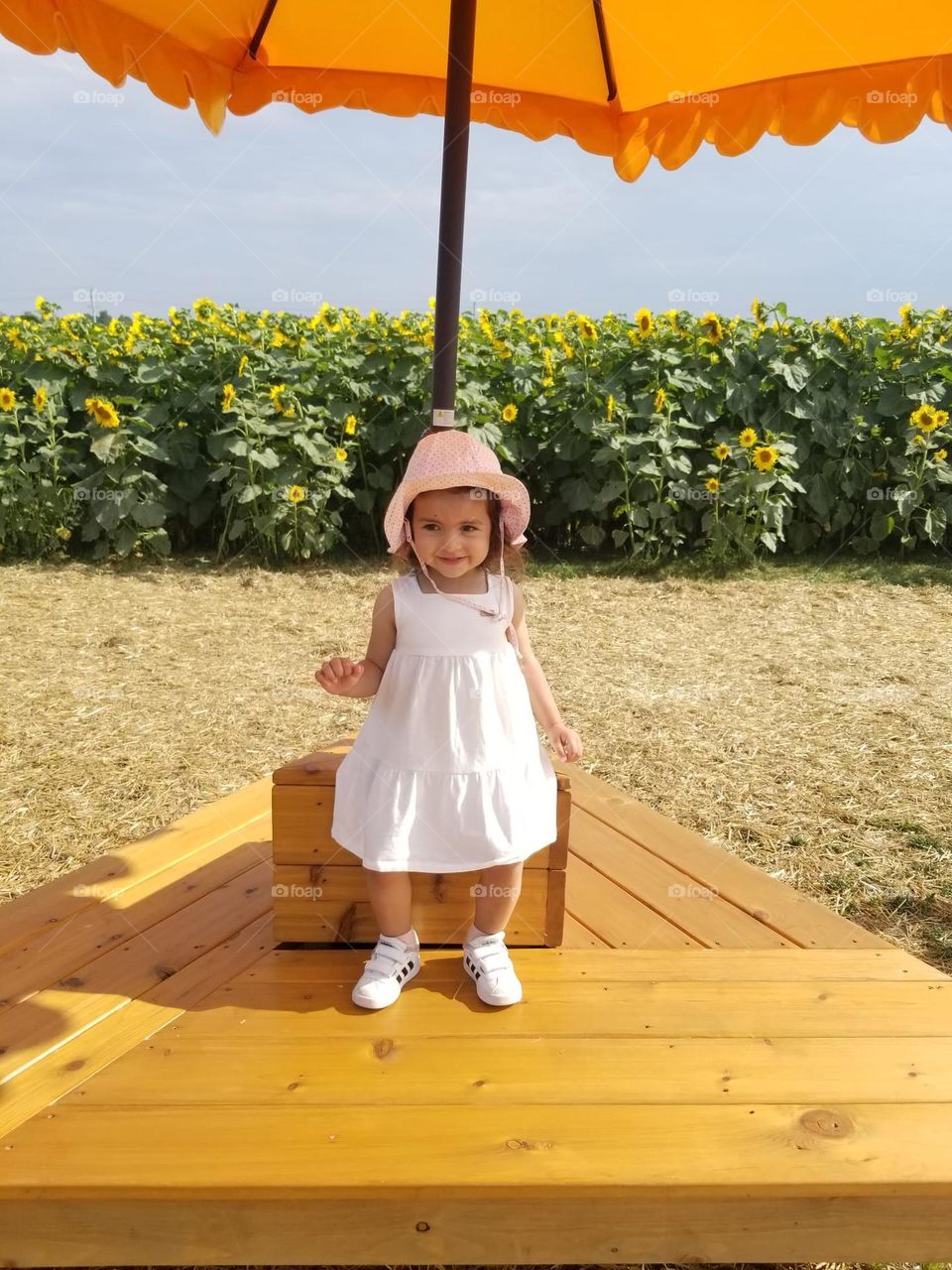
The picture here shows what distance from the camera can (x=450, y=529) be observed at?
6.25 ft

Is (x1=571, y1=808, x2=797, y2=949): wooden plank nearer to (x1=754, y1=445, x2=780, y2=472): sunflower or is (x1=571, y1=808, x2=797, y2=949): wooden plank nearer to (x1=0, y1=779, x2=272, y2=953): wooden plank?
(x1=0, y1=779, x2=272, y2=953): wooden plank

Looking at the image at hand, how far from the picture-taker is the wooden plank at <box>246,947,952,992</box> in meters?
1.96

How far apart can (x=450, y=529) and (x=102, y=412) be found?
5025 millimetres

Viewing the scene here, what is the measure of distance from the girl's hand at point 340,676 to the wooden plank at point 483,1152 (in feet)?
2.32

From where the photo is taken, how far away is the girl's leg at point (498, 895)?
195 centimetres

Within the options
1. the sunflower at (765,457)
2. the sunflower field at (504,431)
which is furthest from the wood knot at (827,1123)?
the sunflower at (765,457)

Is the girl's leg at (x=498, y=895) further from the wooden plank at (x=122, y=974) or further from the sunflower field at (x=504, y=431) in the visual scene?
the sunflower field at (x=504, y=431)

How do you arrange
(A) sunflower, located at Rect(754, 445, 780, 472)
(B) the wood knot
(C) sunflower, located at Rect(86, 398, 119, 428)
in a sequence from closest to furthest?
1. (B) the wood knot
2. (C) sunflower, located at Rect(86, 398, 119, 428)
3. (A) sunflower, located at Rect(754, 445, 780, 472)

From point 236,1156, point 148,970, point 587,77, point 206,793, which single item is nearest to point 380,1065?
point 236,1156

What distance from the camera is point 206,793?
352 cm

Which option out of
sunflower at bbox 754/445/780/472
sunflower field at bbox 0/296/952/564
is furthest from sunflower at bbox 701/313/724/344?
sunflower at bbox 754/445/780/472

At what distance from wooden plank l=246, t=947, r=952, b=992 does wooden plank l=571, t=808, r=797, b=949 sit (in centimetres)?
7

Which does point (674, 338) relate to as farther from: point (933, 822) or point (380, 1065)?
point (380, 1065)

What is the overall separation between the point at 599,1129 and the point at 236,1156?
0.55 meters
